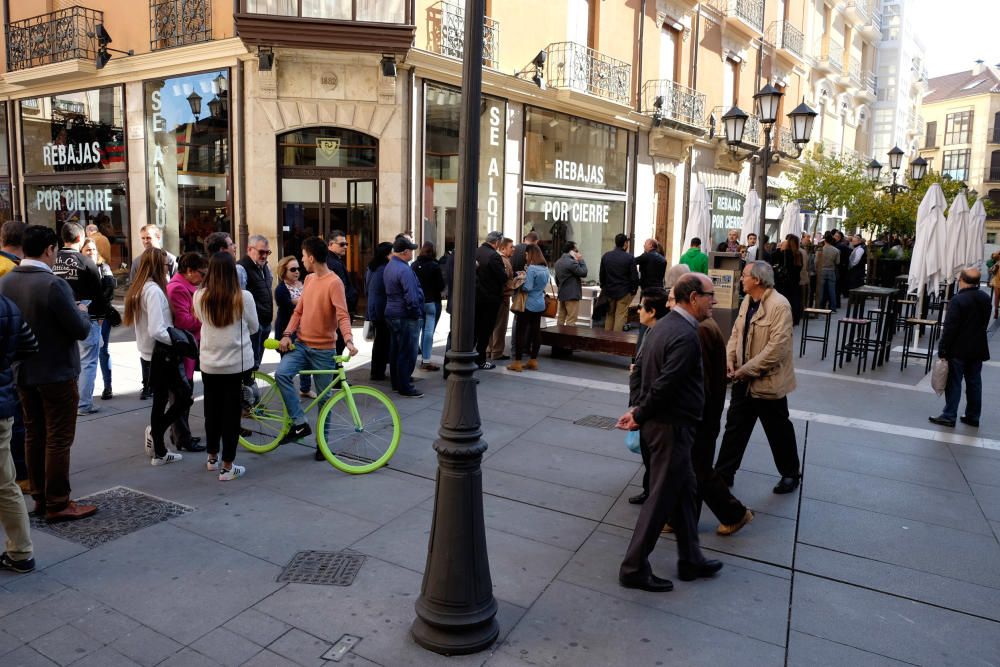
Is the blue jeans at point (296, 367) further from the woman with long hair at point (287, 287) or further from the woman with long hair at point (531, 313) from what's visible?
the woman with long hair at point (531, 313)

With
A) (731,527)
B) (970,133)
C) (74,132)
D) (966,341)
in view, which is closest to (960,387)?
(966,341)

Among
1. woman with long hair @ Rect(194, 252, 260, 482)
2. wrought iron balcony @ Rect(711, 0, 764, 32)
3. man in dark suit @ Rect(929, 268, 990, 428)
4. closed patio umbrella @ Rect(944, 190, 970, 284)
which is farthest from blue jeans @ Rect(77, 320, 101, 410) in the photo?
wrought iron balcony @ Rect(711, 0, 764, 32)

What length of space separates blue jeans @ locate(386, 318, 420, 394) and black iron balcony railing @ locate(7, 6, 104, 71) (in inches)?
467

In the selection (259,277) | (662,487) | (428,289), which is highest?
(259,277)

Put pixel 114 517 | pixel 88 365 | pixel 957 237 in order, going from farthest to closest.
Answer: pixel 957 237 → pixel 88 365 → pixel 114 517

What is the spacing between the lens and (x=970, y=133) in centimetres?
6500

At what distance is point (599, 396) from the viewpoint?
902 centimetres

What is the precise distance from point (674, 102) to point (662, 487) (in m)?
19.6

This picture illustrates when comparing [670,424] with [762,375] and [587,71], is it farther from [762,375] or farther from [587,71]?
[587,71]

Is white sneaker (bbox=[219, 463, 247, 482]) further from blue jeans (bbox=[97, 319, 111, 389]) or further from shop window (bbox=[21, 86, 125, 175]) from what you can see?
shop window (bbox=[21, 86, 125, 175])

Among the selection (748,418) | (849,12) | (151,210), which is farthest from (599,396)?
(849,12)

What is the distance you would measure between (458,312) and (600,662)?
1.78 meters

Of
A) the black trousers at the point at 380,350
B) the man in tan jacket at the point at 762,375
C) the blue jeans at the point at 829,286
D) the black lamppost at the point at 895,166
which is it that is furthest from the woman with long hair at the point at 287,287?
the black lamppost at the point at 895,166

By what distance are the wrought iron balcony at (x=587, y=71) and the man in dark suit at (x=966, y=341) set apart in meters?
11.4
